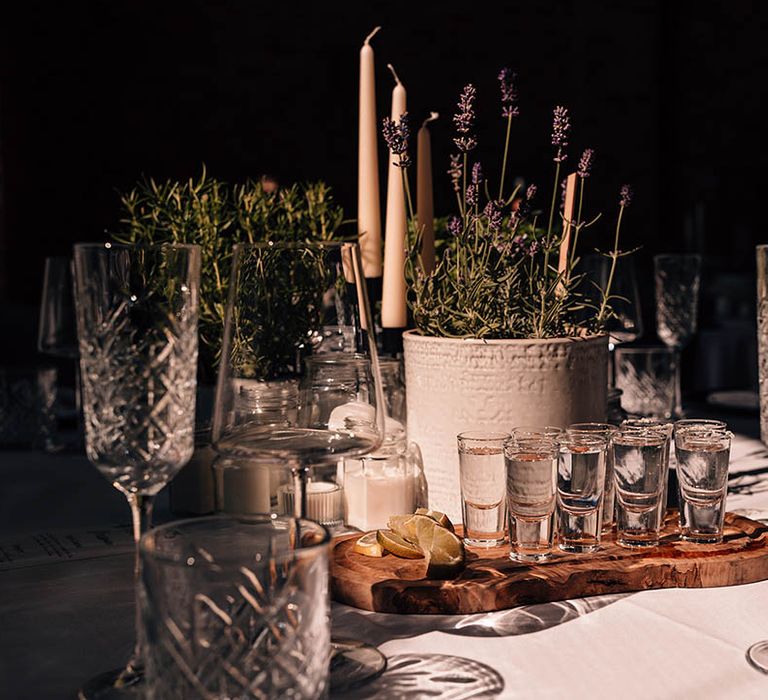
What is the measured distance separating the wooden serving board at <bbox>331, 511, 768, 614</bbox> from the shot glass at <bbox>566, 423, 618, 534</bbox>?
0.14 feet

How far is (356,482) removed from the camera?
1131mm

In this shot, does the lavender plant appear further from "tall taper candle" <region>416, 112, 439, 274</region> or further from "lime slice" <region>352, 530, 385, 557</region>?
"lime slice" <region>352, 530, 385, 557</region>

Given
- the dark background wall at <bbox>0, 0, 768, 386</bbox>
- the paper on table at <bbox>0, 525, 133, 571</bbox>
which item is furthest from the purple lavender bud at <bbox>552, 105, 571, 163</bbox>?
the dark background wall at <bbox>0, 0, 768, 386</bbox>

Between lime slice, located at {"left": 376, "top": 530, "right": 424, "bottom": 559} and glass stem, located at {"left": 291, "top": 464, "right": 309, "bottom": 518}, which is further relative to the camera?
lime slice, located at {"left": 376, "top": 530, "right": 424, "bottom": 559}

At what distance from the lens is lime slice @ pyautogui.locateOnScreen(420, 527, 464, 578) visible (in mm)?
936

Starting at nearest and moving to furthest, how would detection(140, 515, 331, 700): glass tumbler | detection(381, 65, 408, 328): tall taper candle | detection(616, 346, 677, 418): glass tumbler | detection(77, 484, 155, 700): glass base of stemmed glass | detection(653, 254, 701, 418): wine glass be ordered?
detection(140, 515, 331, 700): glass tumbler, detection(77, 484, 155, 700): glass base of stemmed glass, detection(381, 65, 408, 328): tall taper candle, detection(616, 346, 677, 418): glass tumbler, detection(653, 254, 701, 418): wine glass

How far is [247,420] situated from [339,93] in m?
5.38

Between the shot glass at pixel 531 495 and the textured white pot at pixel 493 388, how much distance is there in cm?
12

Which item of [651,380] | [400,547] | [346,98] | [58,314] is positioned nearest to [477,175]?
[400,547]

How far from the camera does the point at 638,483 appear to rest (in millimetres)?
1001

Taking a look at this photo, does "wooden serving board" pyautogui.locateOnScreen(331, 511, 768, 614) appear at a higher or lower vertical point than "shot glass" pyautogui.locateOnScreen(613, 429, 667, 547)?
lower

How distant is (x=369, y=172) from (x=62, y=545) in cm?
61

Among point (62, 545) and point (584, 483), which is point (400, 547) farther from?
point (62, 545)

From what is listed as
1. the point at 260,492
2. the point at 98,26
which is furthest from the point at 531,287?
the point at 98,26
